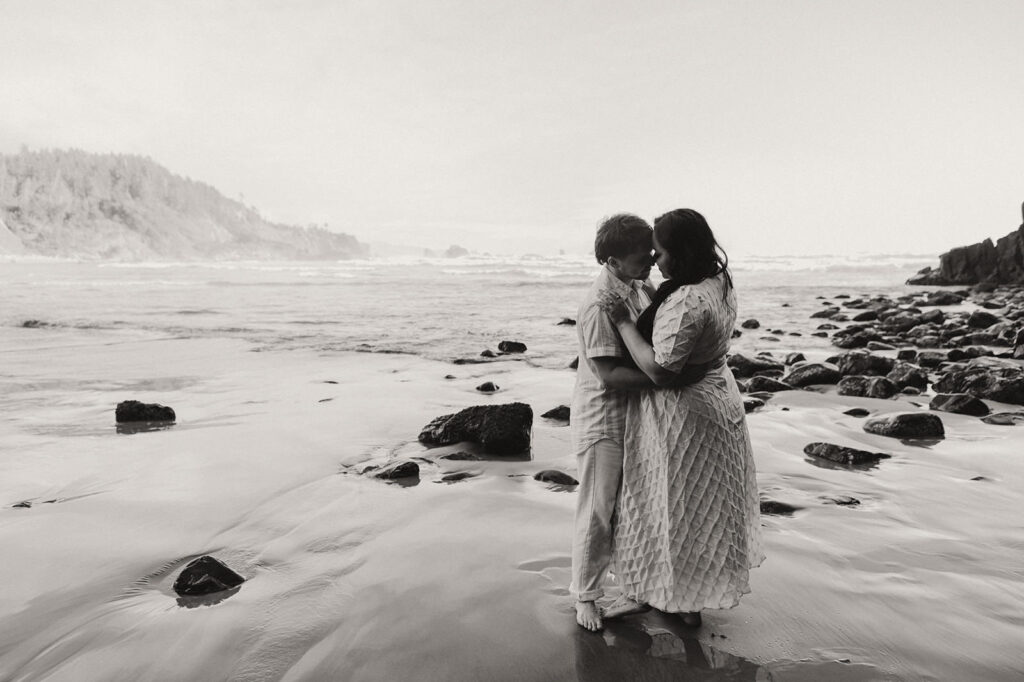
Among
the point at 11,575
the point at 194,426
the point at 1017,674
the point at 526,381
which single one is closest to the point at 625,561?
the point at 1017,674

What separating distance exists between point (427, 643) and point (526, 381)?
6.35 m

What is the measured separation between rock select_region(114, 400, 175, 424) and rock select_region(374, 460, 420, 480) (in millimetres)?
3086

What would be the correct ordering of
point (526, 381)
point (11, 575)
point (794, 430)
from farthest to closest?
point (526, 381), point (794, 430), point (11, 575)

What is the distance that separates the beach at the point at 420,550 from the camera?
8.55 ft

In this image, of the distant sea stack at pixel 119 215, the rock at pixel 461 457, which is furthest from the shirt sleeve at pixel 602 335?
the distant sea stack at pixel 119 215

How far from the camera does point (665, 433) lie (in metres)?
2.68

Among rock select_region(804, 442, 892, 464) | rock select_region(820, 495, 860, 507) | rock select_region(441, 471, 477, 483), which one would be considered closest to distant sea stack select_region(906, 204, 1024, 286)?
rock select_region(804, 442, 892, 464)

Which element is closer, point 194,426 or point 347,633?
point 347,633

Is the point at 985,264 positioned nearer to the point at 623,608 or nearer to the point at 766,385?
the point at 766,385

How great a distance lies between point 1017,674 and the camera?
2428 mm

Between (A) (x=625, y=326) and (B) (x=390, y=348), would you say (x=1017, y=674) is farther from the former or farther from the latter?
(B) (x=390, y=348)

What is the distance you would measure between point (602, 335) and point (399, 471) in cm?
275

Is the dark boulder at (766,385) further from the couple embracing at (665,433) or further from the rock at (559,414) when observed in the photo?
the couple embracing at (665,433)

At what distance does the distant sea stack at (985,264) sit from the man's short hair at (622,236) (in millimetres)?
29891
